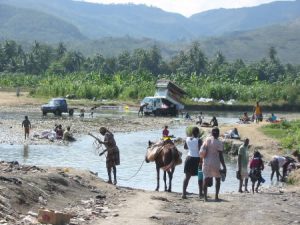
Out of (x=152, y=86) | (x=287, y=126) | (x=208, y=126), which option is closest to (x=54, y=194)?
(x=287, y=126)

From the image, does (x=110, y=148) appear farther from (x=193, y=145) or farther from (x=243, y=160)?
(x=243, y=160)

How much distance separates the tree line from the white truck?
15.4 metres

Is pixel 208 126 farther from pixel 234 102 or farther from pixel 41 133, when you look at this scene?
pixel 234 102

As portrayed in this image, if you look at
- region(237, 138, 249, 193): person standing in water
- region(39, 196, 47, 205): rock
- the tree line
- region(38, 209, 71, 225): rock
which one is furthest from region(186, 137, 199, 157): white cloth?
the tree line

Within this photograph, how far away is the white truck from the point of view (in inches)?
2479

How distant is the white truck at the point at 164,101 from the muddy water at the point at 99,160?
24.3 meters

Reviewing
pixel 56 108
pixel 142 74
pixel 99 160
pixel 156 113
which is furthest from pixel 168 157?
pixel 142 74

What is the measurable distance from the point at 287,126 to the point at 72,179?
24935 millimetres

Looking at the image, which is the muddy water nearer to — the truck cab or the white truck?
the truck cab

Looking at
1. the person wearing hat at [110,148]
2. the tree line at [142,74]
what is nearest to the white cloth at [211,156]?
the person wearing hat at [110,148]

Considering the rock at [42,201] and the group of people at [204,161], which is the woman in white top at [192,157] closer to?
the group of people at [204,161]

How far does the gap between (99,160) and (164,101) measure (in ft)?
122

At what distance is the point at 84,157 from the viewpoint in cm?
2948

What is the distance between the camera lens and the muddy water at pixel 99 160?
22828mm
